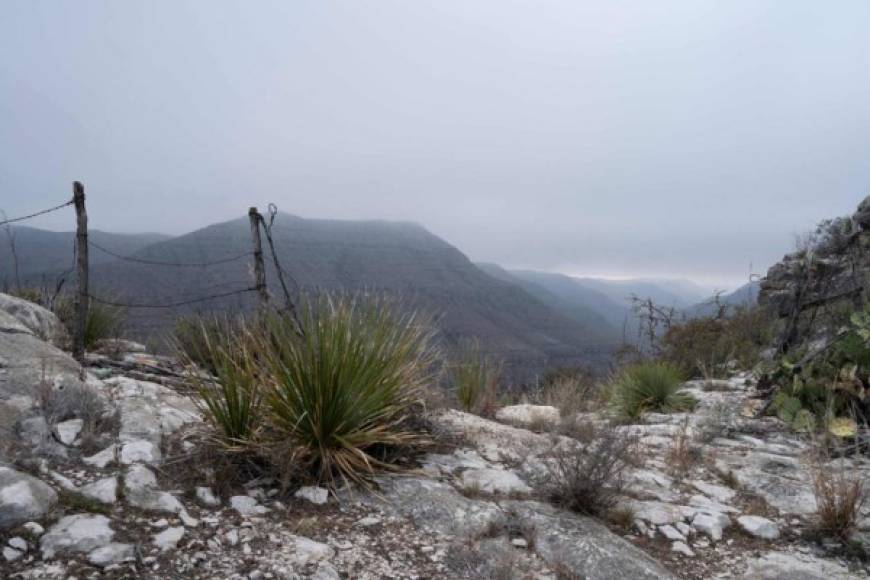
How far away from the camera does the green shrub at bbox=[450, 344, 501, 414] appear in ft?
22.5

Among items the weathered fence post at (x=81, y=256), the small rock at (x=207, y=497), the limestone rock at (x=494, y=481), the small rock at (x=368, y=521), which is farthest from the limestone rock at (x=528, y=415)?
the weathered fence post at (x=81, y=256)

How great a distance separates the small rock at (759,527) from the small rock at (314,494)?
106 inches

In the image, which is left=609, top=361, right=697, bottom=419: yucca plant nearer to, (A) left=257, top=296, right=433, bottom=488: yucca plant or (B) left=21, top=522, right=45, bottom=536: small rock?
(A) left=257, top=296, right=433, bottom=488: yucca plant

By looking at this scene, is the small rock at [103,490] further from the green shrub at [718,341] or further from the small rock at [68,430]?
the green shrub at [718,341]

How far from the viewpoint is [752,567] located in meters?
3.09

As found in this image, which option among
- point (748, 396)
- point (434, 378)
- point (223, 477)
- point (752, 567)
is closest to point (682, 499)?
point (752, 567)

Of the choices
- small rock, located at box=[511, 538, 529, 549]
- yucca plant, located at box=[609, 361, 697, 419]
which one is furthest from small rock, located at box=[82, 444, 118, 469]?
yucca plant, located at box=[609, 361, 697, 419]

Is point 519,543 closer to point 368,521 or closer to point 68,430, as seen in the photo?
point 368,521

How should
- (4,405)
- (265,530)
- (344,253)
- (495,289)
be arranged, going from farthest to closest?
(495,289) < (344,253) < (4,405) < (265,530)

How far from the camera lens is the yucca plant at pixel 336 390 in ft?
12.3

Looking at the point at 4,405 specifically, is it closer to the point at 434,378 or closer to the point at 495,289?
the point at 434,378

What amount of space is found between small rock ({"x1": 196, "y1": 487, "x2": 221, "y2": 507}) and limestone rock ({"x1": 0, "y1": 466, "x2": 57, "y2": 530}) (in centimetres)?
72

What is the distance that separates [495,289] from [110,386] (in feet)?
431

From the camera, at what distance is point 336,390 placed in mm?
3863
